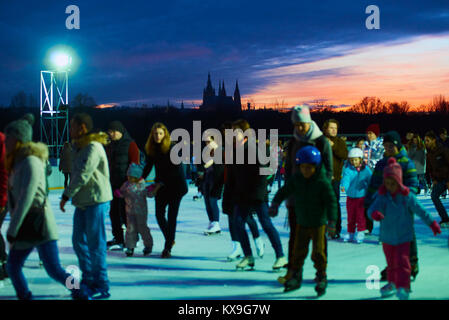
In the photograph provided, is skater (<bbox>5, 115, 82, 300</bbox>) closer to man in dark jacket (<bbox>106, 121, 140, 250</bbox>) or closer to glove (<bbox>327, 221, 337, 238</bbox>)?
glove (<bbox>327, 221, 337, 238</bbox>)

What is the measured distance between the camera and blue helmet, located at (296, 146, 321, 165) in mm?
4926

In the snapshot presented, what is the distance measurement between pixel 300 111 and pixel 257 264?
1962mm

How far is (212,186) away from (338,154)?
1.73 metres

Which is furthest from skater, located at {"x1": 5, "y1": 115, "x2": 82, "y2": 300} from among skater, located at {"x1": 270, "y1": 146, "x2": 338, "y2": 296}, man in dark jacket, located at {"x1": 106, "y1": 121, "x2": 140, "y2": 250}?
man in dark jacket, located at {"x1": 106, "y1": 121, "x2": 140, "y2": 250}

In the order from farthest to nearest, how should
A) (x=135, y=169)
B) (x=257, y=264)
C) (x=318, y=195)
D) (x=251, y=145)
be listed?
(x=135, y=169)
(x=257, y=264)
(x=251, y=145)
(x=318, y=195)

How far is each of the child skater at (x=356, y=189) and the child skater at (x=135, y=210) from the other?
8.91 feet

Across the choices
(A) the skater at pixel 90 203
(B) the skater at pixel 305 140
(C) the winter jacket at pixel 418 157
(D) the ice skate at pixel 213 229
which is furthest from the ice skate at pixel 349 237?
(C) the winter jacket at pixel 418 157

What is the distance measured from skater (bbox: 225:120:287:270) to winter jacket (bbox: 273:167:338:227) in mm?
991

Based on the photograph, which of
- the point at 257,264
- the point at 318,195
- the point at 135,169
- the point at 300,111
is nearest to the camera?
the point at 318,195

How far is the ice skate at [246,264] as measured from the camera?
6.08 meters

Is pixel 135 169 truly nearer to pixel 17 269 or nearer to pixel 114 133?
A: pixel 114 133

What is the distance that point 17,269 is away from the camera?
4508 millimetres

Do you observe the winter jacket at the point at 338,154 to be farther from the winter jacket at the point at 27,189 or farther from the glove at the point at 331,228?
the winter jacket at the point at 27,189
